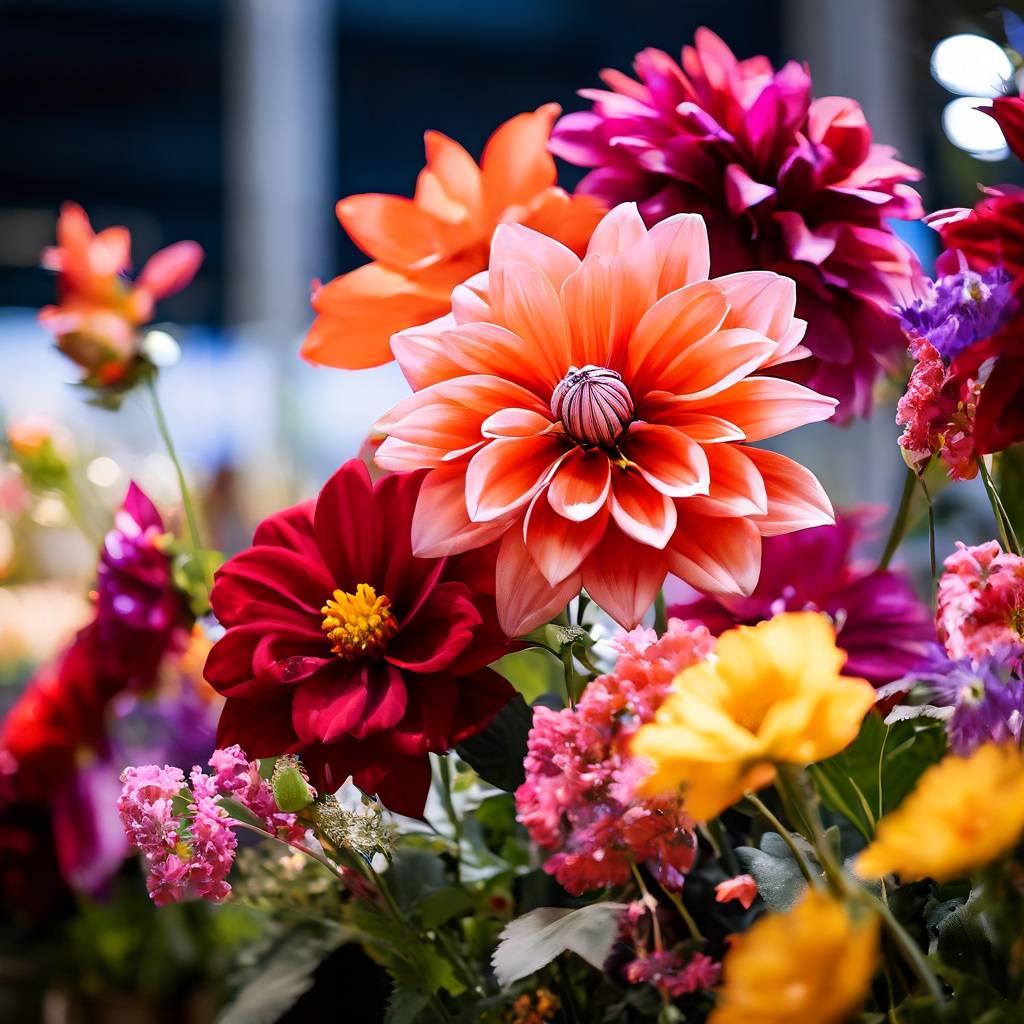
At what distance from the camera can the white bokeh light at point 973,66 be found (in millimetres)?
370

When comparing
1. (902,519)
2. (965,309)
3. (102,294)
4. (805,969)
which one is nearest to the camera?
(805,969)

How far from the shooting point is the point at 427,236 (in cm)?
40

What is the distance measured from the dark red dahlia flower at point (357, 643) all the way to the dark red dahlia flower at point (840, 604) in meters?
0.09

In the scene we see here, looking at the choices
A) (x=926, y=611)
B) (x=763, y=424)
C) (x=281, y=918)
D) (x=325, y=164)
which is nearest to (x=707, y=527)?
(x=763, y=424)

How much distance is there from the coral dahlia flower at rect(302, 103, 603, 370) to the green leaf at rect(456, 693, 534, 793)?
0.12 m

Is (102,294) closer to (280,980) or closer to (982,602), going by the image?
(280,980)

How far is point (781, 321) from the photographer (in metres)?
0.30

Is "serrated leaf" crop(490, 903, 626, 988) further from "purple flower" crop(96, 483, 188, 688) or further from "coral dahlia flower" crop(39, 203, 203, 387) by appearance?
"coral dahlia flower" crop(39, 203, 203, 387)

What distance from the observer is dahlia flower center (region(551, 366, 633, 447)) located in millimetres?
304

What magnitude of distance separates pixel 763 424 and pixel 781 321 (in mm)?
28

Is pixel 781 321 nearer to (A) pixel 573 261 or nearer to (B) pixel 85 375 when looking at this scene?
(A) pixel 573 261

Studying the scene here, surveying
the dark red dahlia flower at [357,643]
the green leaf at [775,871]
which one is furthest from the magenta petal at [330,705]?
the green leaf at [775,871]

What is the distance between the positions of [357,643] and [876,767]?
0.47ft

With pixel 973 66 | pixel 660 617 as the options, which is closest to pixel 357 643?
pixel 660 617
